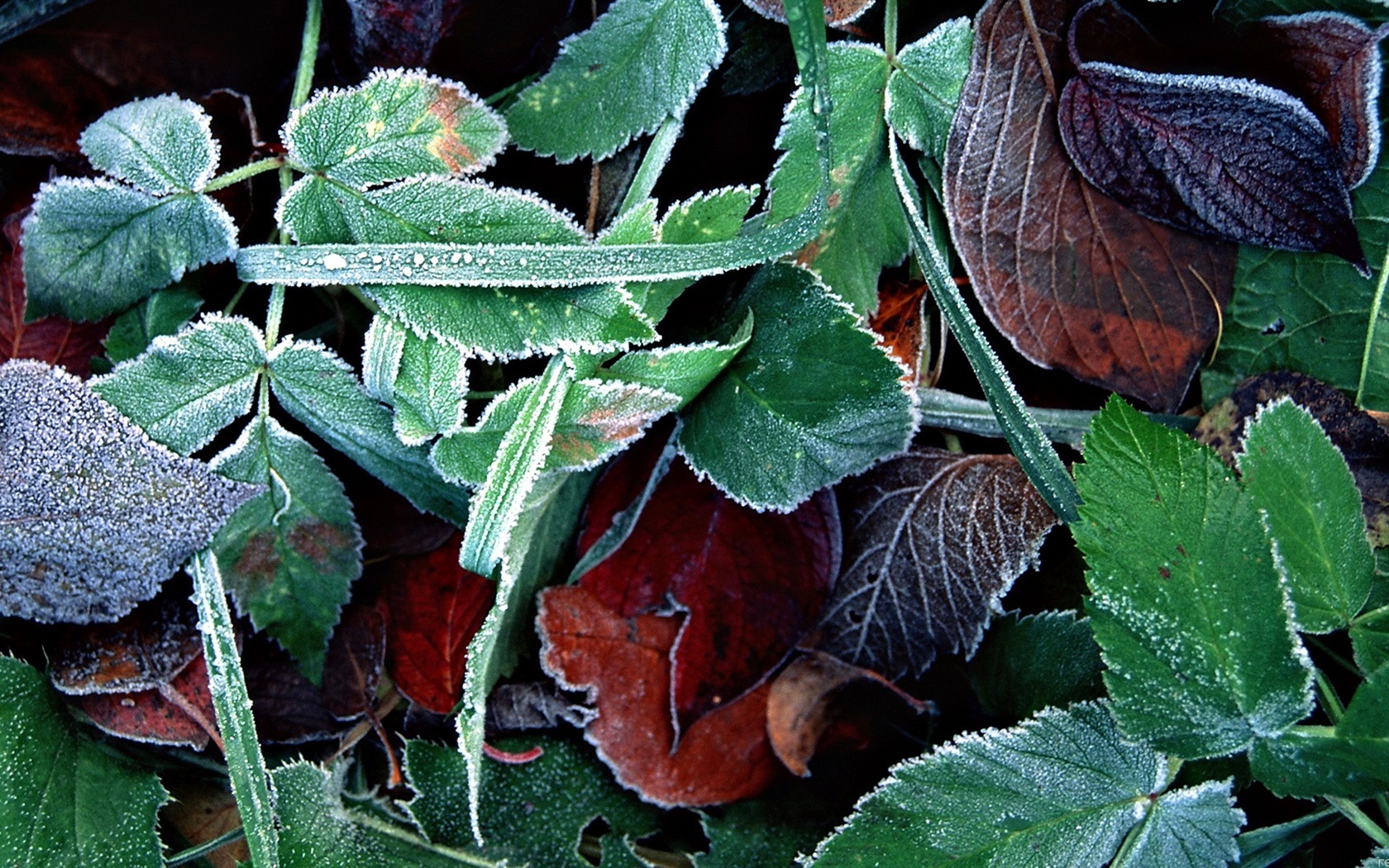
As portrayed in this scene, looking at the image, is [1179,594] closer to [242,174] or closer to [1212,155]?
[1212,155]

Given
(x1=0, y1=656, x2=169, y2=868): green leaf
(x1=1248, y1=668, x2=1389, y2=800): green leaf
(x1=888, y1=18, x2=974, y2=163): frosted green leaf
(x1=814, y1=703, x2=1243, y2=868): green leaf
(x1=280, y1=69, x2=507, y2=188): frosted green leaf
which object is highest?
(x1=888, y1=18, x2=974, y2=163): frosted green leaf

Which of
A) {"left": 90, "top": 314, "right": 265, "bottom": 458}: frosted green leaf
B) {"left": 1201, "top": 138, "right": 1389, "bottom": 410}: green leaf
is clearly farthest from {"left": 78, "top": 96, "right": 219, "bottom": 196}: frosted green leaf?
{"left": 1201, "top": 138, "right": 1389, "bottom": 410}: green leaf

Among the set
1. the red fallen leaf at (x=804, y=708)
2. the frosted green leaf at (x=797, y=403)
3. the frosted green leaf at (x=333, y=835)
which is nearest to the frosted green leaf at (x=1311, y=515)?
the frosted green leaf at (x=797, y=403)

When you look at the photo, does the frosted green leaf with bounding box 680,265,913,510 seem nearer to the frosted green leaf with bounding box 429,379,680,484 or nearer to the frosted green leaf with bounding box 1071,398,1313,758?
the frosted green leaf with bounding box 429,379,680,484

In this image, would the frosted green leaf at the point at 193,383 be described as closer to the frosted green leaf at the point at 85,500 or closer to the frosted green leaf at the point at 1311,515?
the frosted green leaf at the point at 85,500

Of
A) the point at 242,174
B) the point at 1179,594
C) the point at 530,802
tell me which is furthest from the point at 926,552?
the point at 242,174

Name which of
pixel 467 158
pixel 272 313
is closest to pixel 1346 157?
pixel 467 158
